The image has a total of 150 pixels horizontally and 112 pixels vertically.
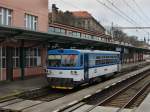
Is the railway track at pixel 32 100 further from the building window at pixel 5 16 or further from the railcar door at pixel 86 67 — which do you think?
the building window at pixel 5 16

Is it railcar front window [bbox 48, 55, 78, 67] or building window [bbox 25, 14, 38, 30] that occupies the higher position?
building window [bbox 25, 14, 38, 30]

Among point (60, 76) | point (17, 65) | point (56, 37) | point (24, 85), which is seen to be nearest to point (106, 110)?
point (60, 76)

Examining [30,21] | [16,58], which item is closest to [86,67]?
[16,58]

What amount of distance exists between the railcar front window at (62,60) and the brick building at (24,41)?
102 inches

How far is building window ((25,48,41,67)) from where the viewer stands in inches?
1098

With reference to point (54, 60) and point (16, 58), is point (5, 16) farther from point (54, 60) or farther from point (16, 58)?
point (54, 60)

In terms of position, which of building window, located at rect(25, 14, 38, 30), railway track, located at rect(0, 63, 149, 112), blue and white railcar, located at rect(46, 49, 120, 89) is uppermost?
building window, located at rect(25, 14, 38, 30)

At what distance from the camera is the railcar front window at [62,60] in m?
21.2

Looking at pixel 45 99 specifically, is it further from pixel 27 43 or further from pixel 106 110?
pixel 27 43

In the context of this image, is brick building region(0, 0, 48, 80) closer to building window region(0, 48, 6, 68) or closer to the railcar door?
building window region(0, 48, 6, 68)

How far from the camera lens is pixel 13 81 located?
2461cm

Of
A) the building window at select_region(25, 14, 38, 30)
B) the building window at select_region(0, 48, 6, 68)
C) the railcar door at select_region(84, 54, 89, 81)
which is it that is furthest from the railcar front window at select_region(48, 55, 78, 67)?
the building window at select_region(25, 14, 38, 30)

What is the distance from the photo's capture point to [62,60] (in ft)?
70.5

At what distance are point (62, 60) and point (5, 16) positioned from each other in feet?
22.5
